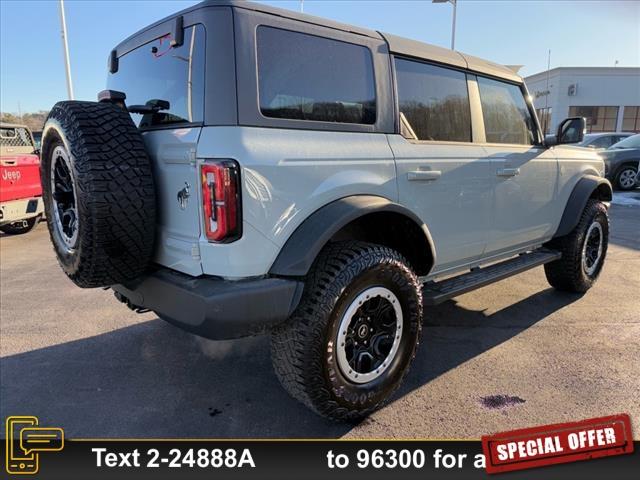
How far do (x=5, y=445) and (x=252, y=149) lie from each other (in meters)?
2.03

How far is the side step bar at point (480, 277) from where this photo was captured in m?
3.00

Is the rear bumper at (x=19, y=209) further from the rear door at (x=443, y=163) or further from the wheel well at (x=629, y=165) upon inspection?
the wheel well at (x=629, y=165)

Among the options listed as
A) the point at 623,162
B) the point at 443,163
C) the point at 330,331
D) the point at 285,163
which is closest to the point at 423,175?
the point at 443,163

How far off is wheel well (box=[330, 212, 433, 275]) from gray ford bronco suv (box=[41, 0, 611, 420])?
14 mm

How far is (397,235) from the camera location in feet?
9.16

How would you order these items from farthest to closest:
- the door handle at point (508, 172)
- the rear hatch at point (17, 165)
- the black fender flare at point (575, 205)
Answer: the rear hatch at point (17, 165) → the black fender flare at point (575, 205) → the door handle at point (508, 172)

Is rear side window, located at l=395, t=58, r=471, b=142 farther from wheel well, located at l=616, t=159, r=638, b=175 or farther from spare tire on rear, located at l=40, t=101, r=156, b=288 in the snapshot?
wheel well, located at l=616, t=159, r=638, b=175

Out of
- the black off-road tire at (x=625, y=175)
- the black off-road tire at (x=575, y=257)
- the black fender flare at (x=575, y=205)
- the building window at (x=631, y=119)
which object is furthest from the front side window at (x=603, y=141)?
the building window at (x=631, y=119)

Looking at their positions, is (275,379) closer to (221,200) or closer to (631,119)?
(221,200)

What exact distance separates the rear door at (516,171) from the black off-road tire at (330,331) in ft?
4.39

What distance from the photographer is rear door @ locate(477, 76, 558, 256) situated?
135 inches

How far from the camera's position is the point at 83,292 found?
483cm

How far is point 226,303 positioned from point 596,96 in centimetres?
3714

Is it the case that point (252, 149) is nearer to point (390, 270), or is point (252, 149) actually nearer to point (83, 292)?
point (390, 270)
